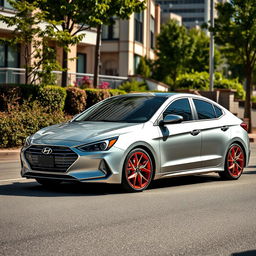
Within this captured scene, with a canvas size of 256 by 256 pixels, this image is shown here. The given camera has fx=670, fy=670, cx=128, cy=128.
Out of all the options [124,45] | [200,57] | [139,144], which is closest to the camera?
[139,144]

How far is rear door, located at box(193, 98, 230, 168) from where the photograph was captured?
438 inches

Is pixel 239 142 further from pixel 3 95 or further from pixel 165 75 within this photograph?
pixel 165 75

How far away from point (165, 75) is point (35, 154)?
135 ft

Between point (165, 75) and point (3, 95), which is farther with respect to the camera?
point (165, 75)

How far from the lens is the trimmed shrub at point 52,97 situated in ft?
74.2

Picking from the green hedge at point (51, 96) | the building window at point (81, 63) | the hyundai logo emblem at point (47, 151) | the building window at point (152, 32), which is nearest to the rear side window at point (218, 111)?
the hyundai logo emblem at point (47, 151)

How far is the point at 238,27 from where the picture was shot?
2931 centimetres

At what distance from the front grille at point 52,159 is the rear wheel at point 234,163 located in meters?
3.39

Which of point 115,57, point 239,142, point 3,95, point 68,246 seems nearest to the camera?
point 68,246

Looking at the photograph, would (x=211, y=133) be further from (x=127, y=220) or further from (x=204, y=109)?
(x=127, y=220)

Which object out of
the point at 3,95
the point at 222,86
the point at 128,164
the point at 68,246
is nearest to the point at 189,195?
the point at 128,164

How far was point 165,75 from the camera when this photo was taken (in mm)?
50375

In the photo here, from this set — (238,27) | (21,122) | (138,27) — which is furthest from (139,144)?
(138,27)

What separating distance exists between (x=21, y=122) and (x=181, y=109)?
9.10 m
